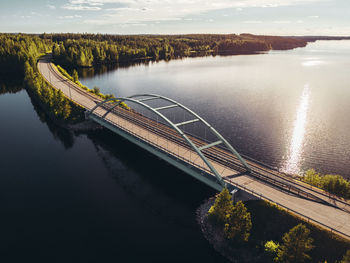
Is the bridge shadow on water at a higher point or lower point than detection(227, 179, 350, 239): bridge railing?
lower

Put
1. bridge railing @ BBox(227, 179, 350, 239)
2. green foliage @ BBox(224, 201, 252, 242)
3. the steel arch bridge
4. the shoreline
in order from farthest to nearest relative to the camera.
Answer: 1. the steel arch bridge
2. green foliage @ BBox(224, 201, 252, 242)
3. the shoreline
4. bridge railing @ BBox(227, 179, 350, 239)

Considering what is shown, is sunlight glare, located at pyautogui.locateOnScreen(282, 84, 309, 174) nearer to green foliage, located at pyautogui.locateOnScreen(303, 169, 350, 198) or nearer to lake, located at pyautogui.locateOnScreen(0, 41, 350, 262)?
lake, located at pyautogui.locateOnScreen(0, 41, 350, 262)

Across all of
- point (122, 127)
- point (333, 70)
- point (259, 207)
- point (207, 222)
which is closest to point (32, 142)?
point (122, 127)

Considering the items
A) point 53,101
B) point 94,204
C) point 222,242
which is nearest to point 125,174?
point 94,204

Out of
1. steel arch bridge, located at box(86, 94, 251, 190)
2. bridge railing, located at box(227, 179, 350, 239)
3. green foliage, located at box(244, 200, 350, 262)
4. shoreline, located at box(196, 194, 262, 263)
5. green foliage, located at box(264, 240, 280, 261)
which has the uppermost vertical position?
steel arch bridge, located at box(86, 94, 251, 190)

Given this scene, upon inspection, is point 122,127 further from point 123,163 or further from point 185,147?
point 185,147

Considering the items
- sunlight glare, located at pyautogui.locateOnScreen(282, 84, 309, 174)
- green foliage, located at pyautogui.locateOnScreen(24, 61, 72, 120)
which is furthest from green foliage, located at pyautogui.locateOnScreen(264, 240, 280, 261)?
green foliage, located at pyautogui.locateOnScreen(24, 61, 72, 120)

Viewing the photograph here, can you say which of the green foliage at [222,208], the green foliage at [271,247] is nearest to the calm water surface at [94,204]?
the green foliage at [222,208]
